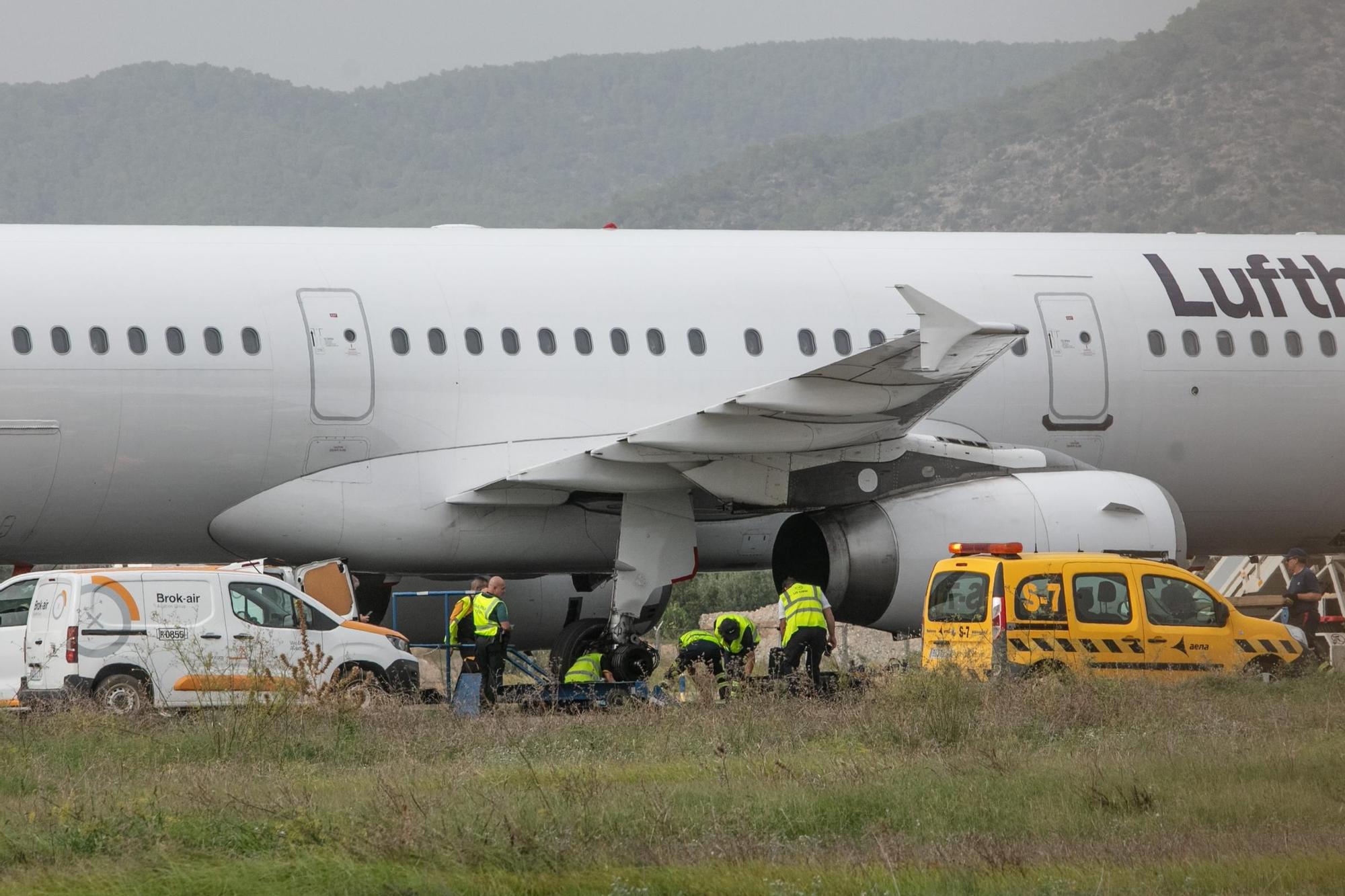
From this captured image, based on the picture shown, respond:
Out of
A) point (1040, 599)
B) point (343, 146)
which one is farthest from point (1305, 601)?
point (343, 146)

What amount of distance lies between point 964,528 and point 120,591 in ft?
26.4

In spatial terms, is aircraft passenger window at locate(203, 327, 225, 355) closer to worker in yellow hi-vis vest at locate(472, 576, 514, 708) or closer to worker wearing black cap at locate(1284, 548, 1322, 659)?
worker in yellow hi-vis vest at locate(472, 576, 514, 708)

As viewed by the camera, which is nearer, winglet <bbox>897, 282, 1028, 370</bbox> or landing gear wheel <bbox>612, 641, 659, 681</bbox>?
winglet <bbox>897, 282, 1028, 370</bbox>

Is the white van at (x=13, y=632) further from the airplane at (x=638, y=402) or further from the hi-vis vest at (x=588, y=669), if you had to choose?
the hi-vis vest at (x=588, y=669)

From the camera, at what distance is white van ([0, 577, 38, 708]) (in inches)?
574

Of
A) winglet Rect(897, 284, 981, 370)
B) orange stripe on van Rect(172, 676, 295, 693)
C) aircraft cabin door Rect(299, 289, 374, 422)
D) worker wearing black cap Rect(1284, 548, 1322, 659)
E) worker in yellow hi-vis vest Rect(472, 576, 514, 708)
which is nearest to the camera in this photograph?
orange stripe on van Rect(172, 676, 295, 693)

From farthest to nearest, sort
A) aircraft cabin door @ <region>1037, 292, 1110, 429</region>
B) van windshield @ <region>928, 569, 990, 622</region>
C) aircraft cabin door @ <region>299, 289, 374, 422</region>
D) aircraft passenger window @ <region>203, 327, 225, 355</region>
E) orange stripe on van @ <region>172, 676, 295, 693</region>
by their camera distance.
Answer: aircraft cabin door @ <region>1037, 292, 1110, 429</region>
aircraft cabin door @ <region>299, 289, 374, 422</region>
aircraft passenger window @ <region>203, 327, 225, 355</region>
van windshield @ <region>928, 569, 990, 622</region>
orange stripe on van @ <region>172, 676, 295, 693</region>

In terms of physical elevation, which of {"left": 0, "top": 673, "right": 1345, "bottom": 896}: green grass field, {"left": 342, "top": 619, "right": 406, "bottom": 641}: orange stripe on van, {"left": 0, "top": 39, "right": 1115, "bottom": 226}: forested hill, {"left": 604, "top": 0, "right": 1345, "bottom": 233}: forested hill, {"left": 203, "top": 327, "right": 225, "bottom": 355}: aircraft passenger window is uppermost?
{"left": 0, "top": 39, "right": 1115, "bottom": 226}: forested hill

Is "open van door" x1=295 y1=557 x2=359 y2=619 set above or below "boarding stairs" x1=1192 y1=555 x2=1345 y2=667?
above

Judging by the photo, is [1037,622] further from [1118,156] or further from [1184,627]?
[1118,156]

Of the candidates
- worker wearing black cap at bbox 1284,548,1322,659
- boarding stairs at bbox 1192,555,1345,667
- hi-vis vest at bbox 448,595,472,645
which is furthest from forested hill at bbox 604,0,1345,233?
hi-vis vest at bbox 448,595,472,645

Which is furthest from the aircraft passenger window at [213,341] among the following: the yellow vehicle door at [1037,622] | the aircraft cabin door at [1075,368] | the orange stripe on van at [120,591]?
the aircraft cabin door at [1075,368]

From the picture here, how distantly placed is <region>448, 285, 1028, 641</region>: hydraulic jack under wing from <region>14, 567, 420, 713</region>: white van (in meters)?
2.33

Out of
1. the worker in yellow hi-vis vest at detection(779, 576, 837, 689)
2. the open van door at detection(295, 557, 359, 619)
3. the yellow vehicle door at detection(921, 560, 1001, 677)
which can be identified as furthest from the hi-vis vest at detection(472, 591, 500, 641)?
the yellow vehicle door at detection(921, 560, 1001, 677)
